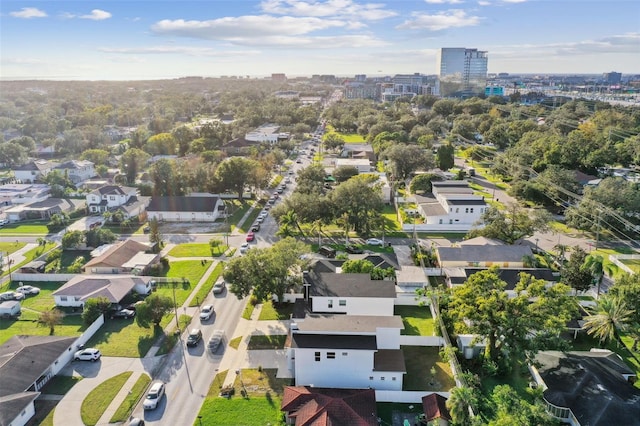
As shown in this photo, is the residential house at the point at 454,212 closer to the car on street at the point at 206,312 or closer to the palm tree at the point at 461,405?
the car on street at the point at 206,312

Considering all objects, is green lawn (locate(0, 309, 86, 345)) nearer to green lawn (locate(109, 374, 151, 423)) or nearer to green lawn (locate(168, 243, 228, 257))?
green lawn (locate(109, 374, 151, 423))

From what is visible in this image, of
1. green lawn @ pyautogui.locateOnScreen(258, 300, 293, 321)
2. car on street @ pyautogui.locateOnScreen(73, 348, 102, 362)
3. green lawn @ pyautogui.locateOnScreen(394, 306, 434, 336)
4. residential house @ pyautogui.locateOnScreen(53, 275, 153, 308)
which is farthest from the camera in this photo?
residential house @ pyautogui.locateOnScreen(53, 275, 153, 308)

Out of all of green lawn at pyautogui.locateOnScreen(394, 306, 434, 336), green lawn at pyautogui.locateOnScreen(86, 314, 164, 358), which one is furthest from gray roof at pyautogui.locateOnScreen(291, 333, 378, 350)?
green lawn at pyautogui.locateOnScreen(86, 314, 164, 358)

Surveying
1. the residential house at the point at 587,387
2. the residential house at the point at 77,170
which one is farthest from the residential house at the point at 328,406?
the residential house at the point at 77,170

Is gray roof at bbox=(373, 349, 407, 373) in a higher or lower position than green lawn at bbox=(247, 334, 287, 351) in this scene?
higher

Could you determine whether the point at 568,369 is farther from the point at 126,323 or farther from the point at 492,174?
the point at 492,174

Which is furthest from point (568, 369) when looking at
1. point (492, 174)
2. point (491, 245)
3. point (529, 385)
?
point (492, 174)
